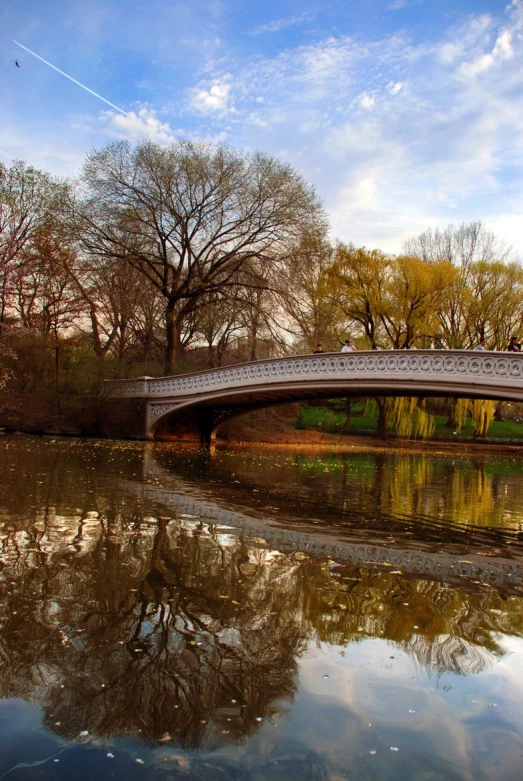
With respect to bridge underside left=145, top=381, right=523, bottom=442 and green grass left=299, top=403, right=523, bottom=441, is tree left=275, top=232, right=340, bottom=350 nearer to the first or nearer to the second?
bridge underside left=145, top=381, right=523, bottom=442

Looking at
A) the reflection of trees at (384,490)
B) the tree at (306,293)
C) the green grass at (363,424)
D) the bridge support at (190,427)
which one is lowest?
the reflection of trees at (384,490)

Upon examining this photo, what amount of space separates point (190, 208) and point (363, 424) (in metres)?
15.7

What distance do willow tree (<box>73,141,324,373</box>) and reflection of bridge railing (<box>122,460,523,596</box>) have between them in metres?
16.1

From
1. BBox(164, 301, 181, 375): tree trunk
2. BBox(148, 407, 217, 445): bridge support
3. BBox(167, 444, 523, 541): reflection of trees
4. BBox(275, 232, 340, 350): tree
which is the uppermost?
BBox(275, 232, 340, 350): tree

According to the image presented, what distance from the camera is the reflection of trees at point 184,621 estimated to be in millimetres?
2689

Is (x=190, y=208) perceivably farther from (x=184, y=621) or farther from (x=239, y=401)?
(x=184, y=621)

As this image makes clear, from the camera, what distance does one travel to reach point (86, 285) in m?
23.4

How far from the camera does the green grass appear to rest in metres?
30.2

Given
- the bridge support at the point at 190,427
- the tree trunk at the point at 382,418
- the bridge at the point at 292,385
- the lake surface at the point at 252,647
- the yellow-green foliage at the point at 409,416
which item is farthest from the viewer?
the tree trunk at the point at 382,418

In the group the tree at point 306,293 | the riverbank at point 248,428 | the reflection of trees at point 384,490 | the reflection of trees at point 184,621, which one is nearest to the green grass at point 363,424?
the riverbank at point 248,428

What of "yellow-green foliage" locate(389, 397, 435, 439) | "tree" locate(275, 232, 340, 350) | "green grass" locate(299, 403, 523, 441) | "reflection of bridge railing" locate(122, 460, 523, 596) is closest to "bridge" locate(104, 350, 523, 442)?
"tree" locate(275, 232, 340, 350)

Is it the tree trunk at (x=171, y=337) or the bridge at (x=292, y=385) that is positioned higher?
the tree trunk at (x=171, y=337)

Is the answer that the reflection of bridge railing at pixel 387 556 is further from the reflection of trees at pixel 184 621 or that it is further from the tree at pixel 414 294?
the tree at pixel 414 294

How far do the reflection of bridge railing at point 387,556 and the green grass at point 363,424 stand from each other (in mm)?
22898
